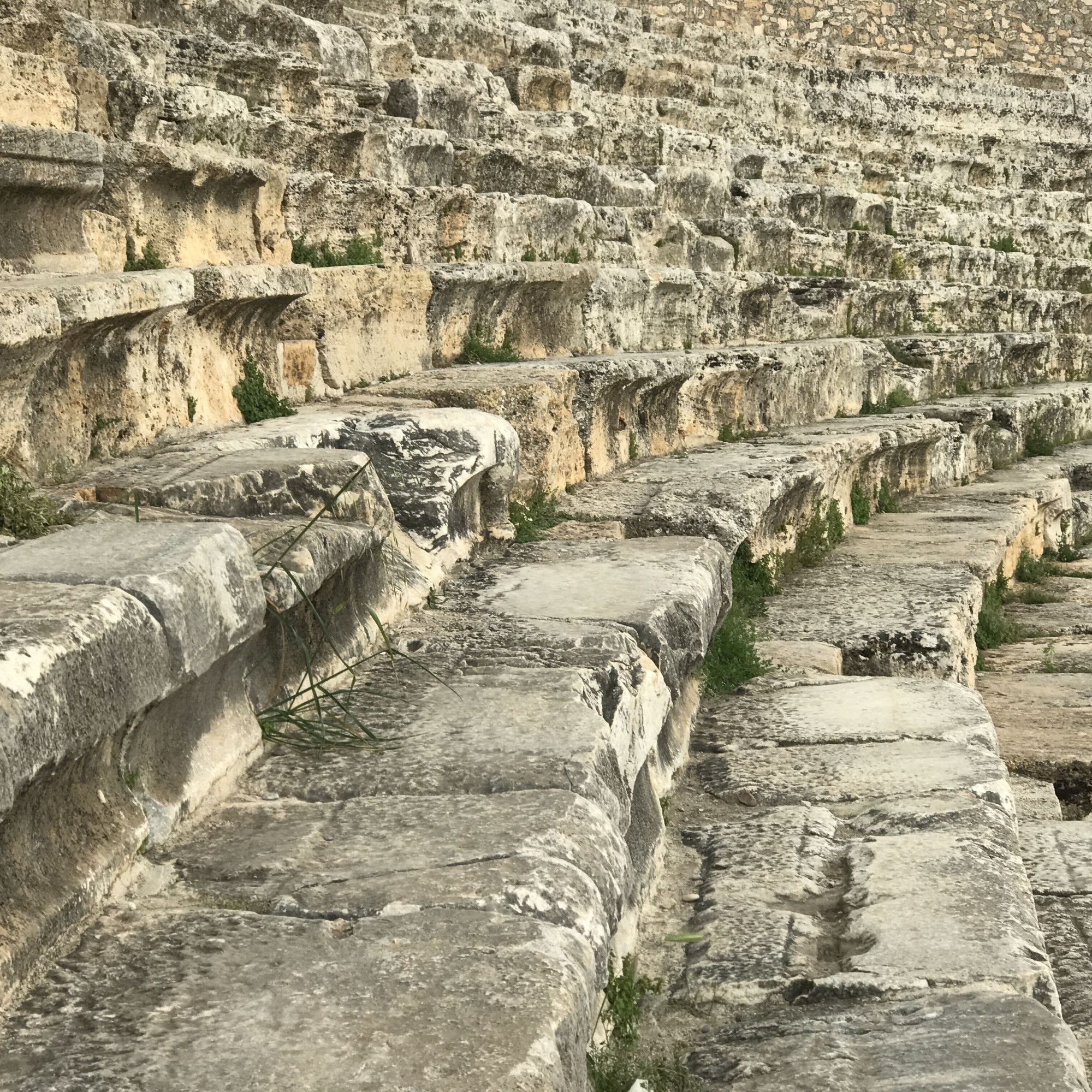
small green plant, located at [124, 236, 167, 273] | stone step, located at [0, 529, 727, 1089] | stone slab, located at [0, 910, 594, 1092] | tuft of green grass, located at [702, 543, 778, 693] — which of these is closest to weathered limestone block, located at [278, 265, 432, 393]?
small green plant, located at [124, 236, 167, 273]

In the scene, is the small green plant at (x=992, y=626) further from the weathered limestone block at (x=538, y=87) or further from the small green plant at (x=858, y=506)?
the weathered limestone block at (x=538, y=87)

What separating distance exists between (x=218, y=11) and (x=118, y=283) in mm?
3720

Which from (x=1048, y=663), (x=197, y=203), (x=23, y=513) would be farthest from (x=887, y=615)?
(x=23, y=513)

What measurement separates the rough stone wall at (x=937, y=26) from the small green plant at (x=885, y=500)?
40.2ft

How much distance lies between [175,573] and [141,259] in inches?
97.7

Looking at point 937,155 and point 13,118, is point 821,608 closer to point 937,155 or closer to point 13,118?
point 13,118

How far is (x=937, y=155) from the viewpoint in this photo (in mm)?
14609

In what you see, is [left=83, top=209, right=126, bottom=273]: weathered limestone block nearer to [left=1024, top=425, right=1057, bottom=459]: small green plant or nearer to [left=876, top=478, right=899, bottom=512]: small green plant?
[left=876, top=478, right=899, bottom=512]: small green plant

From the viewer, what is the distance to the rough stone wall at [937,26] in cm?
1944

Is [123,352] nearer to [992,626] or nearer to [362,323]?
[362,323]

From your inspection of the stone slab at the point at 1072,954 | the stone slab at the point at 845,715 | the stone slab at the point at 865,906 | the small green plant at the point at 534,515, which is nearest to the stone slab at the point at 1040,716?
the stone slab at the point at 845,715

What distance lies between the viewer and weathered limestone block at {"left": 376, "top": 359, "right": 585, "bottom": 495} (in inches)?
205

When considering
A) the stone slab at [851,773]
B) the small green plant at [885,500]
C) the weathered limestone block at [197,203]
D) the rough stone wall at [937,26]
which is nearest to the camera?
the stone slab at [851,773]

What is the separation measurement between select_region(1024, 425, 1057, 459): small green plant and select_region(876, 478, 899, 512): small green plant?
272 centimetres
